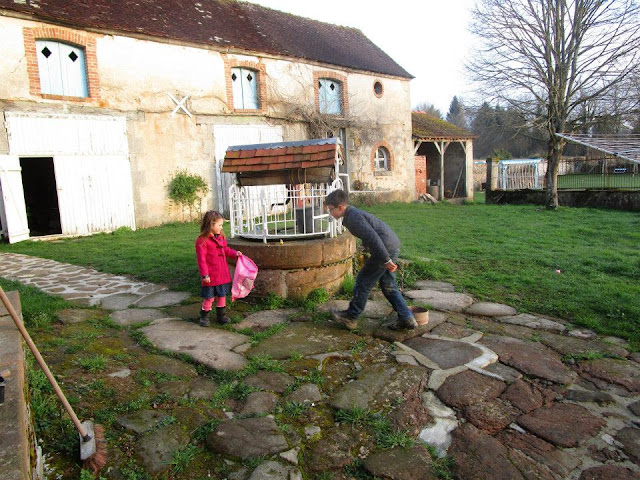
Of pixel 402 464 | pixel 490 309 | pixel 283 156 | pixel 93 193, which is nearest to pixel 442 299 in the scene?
pixel 490 309

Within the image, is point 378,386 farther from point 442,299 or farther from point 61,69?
point 61,69

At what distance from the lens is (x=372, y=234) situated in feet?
14.3

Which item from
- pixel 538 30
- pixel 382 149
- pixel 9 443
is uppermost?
pixel 538 30

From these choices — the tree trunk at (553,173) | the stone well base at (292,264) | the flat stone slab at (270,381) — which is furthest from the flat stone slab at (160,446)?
the tree trunk at (553,173)

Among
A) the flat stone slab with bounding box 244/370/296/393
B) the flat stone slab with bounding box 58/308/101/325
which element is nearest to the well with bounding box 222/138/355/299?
the flat stone slab with bounding box 58/308/101/325

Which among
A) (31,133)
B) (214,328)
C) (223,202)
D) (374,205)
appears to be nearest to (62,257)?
(31,133)

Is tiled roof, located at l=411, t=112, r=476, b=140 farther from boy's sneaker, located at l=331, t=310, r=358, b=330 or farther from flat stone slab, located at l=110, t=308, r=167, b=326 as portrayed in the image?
flat stone slab, located at l=110, t=308, r=167, b=326

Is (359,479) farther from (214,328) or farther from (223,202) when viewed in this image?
(223,202)

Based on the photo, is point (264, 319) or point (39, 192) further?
point (39, 192)

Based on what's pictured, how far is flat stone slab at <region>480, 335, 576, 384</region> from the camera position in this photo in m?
3.65

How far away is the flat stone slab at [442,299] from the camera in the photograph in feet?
17.8

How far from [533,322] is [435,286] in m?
1.63

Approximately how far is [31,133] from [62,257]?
441 cm

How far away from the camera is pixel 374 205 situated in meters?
19.5
